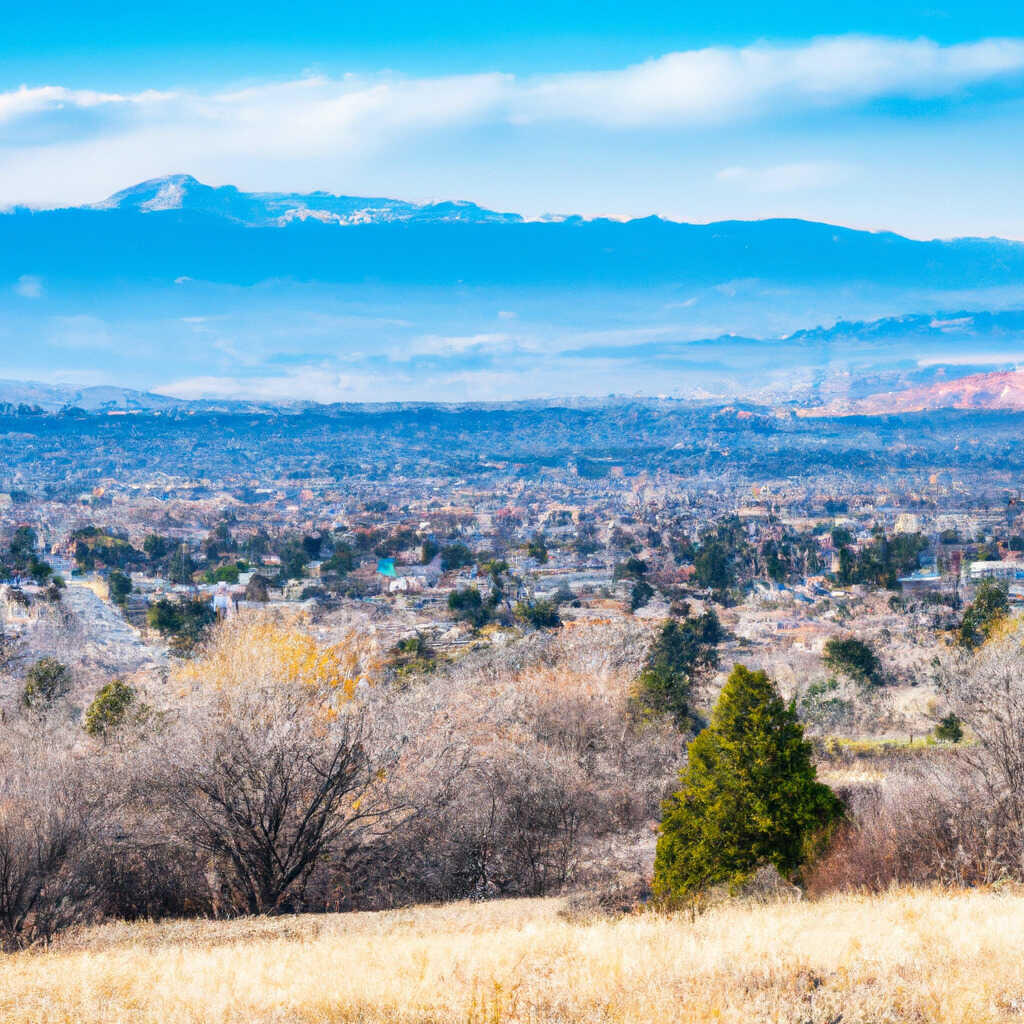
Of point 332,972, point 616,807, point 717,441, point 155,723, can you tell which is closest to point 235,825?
point 155,723

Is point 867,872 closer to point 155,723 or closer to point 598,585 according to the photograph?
point 155,723

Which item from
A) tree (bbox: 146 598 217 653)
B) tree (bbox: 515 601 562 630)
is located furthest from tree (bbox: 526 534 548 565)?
tree (bbox: 146 598 217 653)

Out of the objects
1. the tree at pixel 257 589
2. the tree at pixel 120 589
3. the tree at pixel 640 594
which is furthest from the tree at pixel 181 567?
the tree at pixel 640 594

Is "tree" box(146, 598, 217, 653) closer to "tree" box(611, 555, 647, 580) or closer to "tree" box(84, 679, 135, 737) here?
"tree" box(84, 679, 135, 737)

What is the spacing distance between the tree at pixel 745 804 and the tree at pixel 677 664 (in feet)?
27.7

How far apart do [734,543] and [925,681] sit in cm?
2997

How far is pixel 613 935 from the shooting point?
850 cm

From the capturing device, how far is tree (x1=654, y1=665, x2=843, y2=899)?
12.5 m

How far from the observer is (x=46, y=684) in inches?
912

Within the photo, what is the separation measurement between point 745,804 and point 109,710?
1182cm

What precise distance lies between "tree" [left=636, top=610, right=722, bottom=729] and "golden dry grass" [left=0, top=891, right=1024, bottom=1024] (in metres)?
12.6

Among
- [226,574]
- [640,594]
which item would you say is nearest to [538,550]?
[640,594]

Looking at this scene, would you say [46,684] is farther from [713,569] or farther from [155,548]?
[155,548]

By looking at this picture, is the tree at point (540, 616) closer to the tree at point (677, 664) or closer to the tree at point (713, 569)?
the tree at point (677, 664)
